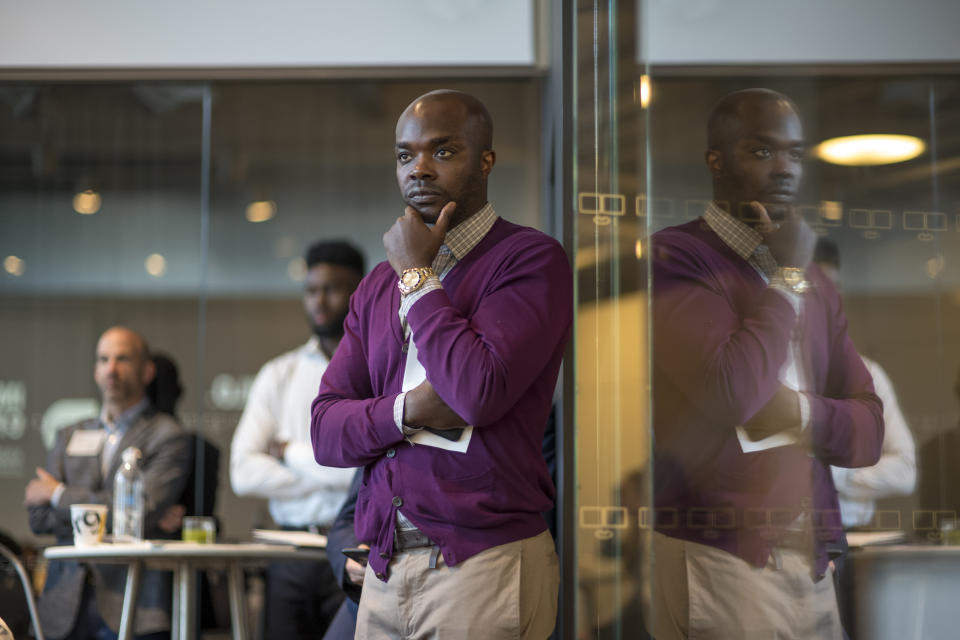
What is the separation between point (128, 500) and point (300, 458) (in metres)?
0.57

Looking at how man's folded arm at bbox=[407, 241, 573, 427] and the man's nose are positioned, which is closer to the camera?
the man's nose

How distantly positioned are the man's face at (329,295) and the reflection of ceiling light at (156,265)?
3.06 feet

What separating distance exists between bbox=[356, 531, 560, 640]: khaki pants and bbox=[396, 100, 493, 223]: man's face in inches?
21.5

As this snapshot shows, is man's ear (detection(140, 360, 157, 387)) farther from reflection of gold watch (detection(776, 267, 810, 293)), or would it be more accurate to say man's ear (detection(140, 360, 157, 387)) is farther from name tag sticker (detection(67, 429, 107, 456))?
reflection of gold watch (detection(776, 267, 810, 293))

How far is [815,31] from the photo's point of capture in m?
1.13

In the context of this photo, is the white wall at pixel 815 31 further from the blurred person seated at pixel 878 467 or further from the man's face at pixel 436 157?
the man's face at pixel 436 157

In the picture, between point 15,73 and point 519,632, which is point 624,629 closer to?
point 519,632

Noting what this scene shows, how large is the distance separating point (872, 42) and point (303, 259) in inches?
151

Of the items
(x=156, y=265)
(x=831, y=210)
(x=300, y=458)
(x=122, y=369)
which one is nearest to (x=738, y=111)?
(x=831, y=210)

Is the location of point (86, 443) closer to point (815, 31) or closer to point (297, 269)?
point (297, 269)

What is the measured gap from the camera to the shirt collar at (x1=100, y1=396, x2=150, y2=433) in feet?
12.6

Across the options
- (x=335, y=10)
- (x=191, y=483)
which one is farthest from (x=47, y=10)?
(x=191, y=483)

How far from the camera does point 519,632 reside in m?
1.63

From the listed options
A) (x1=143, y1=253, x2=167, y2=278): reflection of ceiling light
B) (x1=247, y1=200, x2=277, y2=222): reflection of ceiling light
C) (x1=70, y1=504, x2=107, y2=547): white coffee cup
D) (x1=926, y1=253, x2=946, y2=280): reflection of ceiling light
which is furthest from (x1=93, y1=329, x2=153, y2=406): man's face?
(x1=926, y1=253, x2=946, y2=280): reflection of ceiling light
